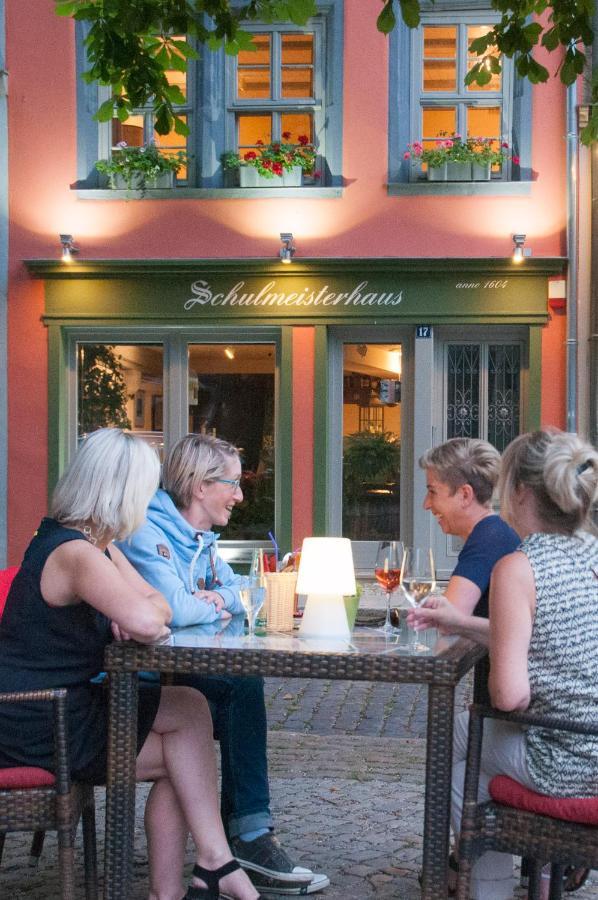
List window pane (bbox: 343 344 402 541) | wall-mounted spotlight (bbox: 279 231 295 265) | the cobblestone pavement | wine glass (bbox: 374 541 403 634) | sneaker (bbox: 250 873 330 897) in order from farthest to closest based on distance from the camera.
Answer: window pane (bbox: 343 344 402 541) → wall-mounted spotlight (bbox: 279 231 295 265) → the cobblestone pavement → sneaker (bbox: 250 873 330 897) → wine glass (bbox: 374 541 403 634)

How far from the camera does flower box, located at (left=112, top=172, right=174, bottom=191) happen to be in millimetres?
12547

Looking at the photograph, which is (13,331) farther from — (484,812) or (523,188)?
(484,812)

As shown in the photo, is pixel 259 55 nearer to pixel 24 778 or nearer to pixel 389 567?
pixel 389 567

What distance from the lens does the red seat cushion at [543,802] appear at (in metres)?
3.13

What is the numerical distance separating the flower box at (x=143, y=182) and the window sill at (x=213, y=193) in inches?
1.6

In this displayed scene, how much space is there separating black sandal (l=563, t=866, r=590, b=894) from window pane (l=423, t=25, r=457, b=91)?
9.87m

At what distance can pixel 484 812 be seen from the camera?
129 inches

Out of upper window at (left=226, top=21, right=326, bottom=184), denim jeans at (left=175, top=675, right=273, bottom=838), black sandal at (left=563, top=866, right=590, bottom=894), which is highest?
upper window at (left=226, top=21, right=326, bottom=184)

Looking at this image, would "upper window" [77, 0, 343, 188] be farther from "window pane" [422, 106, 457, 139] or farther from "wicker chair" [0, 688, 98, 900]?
"wicker chair" [0, 688, 98, 900]

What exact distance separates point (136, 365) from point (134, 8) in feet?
22.5

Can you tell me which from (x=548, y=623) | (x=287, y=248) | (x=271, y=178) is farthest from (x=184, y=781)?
(x=271, y=178)

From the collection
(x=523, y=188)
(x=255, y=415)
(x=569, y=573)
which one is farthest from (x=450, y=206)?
(x=569, y=573)

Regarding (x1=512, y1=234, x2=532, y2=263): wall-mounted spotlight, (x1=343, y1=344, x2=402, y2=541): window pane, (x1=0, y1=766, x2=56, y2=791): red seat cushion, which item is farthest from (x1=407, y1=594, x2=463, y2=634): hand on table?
(x1=343, y1=344, x2=402, y2=541): window pane

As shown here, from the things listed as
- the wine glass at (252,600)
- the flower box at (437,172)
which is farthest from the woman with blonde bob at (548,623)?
the flower box at (437,172)
